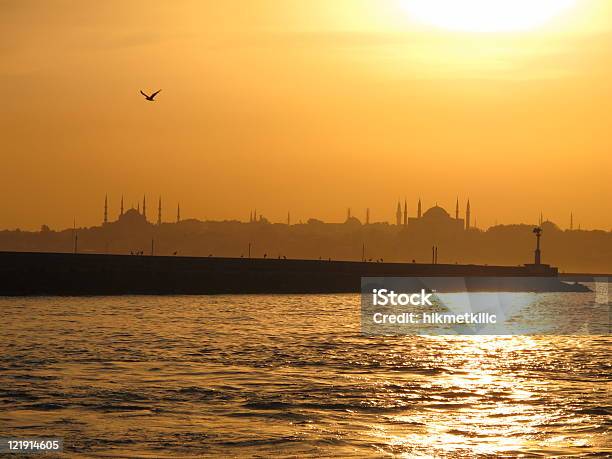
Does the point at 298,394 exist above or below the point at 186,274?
below

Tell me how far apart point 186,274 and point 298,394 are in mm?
106766

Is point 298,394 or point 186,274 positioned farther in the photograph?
point 186,274

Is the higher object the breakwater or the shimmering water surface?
the breakwater

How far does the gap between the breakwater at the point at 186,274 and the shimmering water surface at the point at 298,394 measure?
53526mm

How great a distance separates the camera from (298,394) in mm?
37000

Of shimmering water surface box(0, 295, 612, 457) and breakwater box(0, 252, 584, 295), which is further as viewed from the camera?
breakwater box(0, 252, 584, 295)

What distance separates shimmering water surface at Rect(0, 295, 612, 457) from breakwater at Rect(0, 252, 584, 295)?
2107 inches

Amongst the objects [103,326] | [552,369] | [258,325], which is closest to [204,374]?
[552,369]

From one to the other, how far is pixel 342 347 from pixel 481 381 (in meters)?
17.3

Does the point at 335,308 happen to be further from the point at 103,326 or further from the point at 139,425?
the point at 139,425

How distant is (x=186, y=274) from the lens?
143 meters

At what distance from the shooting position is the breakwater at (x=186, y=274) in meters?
120

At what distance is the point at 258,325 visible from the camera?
76.5 metres

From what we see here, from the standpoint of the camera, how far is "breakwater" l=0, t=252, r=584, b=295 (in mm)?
119625
